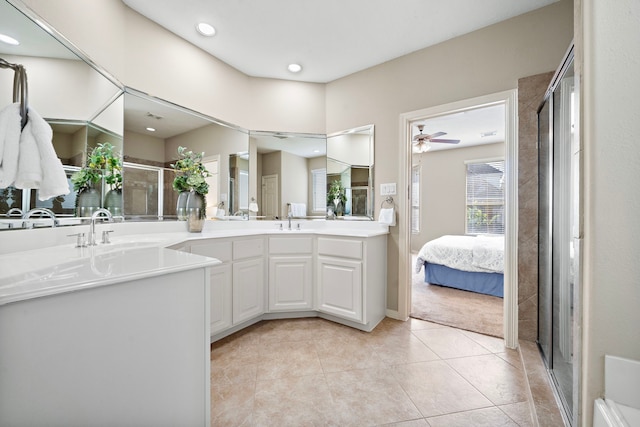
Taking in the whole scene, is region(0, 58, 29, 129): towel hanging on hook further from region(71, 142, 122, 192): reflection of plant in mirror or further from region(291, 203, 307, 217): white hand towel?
region(291, 203, 307, 217): white hand towel

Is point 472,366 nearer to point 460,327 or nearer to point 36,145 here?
point 460,327

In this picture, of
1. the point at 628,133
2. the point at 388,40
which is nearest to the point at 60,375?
the point at 628,133

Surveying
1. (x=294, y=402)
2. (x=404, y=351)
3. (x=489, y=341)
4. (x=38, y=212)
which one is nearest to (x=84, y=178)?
(x=38, y=212)

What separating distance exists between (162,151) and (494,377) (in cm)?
297

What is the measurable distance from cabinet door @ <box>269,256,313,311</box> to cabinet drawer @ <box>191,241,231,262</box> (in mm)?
474

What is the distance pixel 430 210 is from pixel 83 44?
6163mm

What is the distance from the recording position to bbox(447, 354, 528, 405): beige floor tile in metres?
1.53

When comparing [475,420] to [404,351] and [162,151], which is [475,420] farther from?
[162,151]

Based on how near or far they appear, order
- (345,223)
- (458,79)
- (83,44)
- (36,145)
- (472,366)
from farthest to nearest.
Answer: (345,223)
(458,79)
(472,366)
(83,44)
(36,145)

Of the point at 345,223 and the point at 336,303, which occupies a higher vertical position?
the point at 345,223

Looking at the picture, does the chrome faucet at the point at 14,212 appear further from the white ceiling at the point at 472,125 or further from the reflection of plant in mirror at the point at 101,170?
the white ceiling at the point at 472,125

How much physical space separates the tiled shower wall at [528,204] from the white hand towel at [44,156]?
2.76 meters

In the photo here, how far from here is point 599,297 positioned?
0.68 m

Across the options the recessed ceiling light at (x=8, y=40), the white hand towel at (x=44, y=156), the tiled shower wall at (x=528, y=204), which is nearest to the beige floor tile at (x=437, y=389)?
the tiled shower wall at (x=528, y=204)
